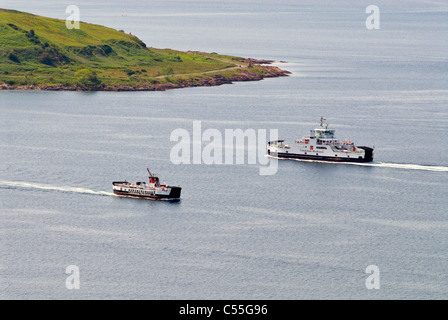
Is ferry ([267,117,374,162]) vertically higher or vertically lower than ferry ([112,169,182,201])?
higher

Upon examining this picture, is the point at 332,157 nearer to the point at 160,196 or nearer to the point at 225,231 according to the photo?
the point at 160,196

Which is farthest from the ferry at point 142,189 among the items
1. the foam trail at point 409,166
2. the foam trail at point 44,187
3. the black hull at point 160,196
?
the foam trail at point 409,166

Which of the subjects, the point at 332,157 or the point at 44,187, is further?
the point at 332,157

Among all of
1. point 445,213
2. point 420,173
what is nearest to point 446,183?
point 420,173

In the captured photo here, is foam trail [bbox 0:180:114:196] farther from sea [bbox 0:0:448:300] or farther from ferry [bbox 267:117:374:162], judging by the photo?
ferry [bbox 267:117:374:162]

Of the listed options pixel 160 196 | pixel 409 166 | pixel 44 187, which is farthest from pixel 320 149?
pixel 44 187

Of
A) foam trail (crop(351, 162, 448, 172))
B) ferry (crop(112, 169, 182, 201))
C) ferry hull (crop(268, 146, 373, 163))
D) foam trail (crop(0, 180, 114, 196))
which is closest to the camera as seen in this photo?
ferry (crop(112, 169, 182, 201))

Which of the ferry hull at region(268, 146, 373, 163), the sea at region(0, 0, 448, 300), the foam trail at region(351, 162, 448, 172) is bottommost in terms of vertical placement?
the sea at region(0, 0, 448, 300)

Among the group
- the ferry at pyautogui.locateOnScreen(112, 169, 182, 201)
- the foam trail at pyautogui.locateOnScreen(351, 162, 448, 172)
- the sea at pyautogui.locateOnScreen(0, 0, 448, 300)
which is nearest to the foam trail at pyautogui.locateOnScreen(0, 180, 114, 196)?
the sea at pyautogui.locateOnScreen(0, 0, 448, 300)

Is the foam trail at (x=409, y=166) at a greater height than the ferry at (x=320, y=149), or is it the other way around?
the ferry at (x=320, y=149)

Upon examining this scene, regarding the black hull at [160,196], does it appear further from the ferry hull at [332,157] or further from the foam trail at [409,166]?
the foam trail at [409,166]

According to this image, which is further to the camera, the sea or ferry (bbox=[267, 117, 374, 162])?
ferry (bbox=[267, 117, 374, 162])

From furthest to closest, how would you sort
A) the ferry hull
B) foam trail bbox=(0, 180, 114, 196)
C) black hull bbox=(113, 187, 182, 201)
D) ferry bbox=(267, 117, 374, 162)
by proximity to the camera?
ferry bbox=(267, 117, 374, 162) < the ferry hull < foam trail bbox=(0, 180, 114, 196) < black hull bbox=(113, 187, 182, 201)
